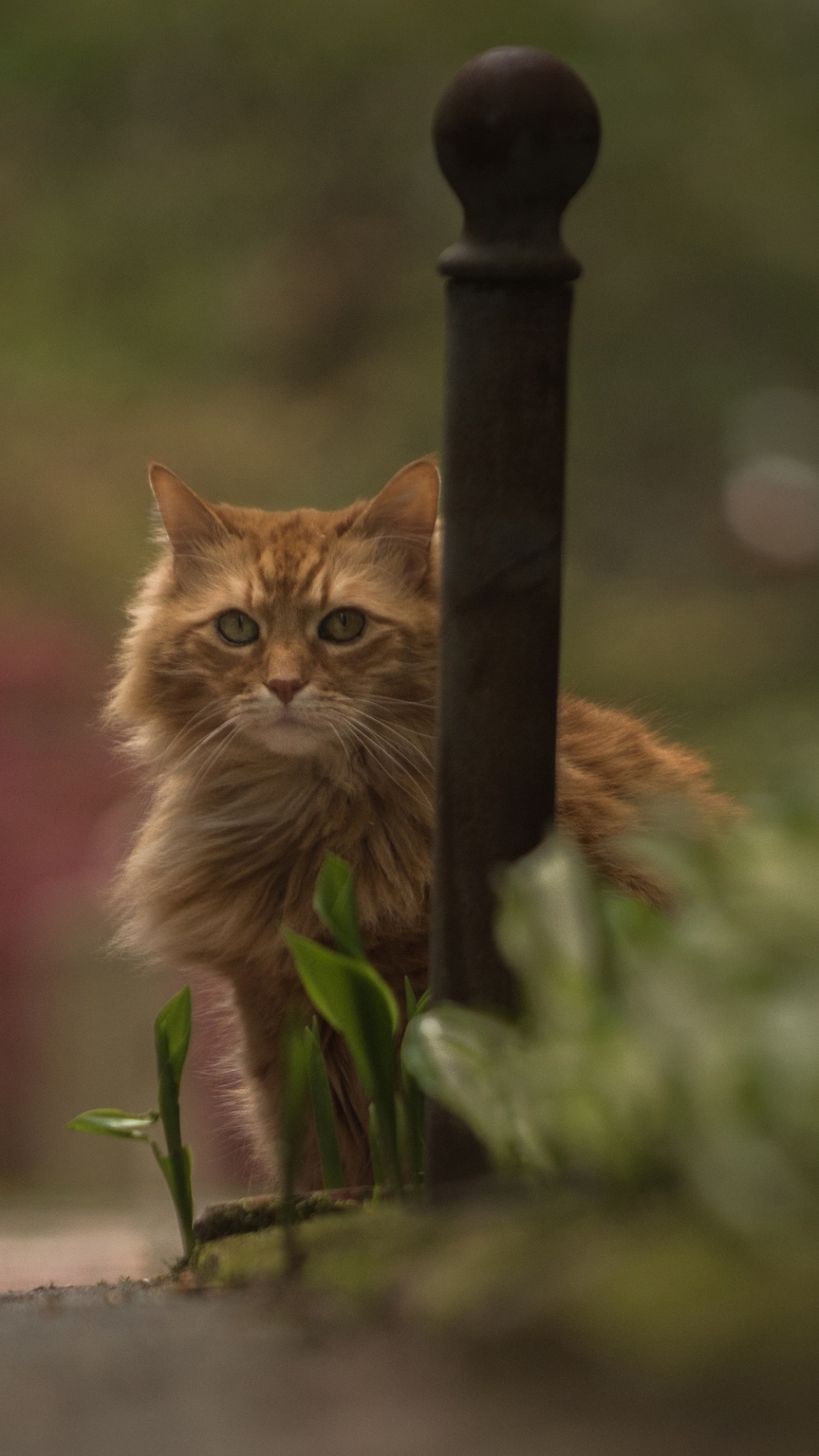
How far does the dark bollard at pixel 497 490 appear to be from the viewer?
2.56ft

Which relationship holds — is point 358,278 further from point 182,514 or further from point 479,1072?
point 479,1072

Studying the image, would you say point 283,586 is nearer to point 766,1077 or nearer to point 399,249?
point 766,1077

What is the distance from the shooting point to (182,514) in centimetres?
151

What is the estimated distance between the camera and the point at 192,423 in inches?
121

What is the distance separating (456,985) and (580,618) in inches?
81.1

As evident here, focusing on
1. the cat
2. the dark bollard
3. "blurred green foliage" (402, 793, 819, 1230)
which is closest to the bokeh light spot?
the cat

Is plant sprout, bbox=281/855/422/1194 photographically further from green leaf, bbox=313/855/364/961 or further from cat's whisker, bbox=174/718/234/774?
cat's whisker, bbox=174/718/234/774

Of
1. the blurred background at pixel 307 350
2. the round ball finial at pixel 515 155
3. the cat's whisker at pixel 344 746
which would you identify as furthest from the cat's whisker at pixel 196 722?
the blurred background at pixel 307 350

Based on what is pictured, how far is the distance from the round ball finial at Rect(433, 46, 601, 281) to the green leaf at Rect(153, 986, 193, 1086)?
1.76 ft

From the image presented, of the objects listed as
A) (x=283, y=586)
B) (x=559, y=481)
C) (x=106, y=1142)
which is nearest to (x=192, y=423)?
(x=106, y=1142)

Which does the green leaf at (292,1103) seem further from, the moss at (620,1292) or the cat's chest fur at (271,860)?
the cat's chest fur at (271,860)

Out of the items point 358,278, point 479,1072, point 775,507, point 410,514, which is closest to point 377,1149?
point 479,1072

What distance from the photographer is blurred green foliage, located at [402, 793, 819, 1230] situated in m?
0.54

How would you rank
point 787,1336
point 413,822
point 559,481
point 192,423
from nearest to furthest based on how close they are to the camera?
point 787,1336 < point 559,481 < point 413,822 < point 192,423
